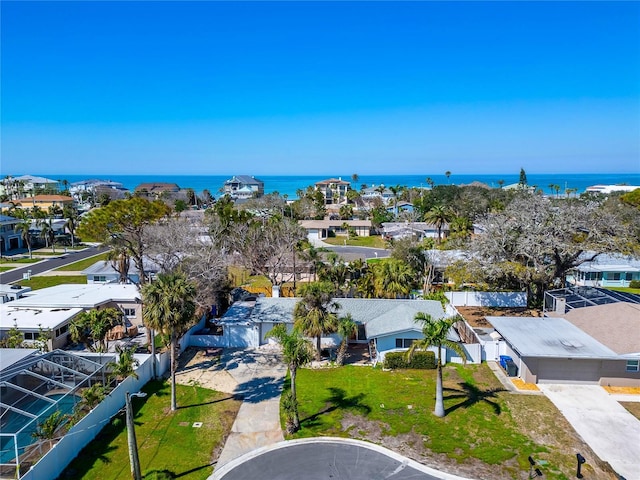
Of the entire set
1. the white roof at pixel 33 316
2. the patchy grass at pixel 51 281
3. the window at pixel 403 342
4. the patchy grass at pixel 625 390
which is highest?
the white roof at pixel 33 316

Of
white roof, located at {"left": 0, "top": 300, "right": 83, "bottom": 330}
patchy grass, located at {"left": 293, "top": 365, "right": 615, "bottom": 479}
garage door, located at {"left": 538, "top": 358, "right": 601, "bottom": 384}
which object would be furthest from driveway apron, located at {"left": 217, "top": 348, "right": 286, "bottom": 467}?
garage door, located at {"left": 538, "top": 358, "right": 601, "bottom": 384}

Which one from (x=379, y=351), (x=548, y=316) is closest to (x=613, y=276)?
(x=548, y=316)

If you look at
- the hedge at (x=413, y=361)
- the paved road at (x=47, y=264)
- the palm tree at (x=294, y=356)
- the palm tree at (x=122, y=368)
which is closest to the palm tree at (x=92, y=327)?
the palm tree at (x=122, y=368)

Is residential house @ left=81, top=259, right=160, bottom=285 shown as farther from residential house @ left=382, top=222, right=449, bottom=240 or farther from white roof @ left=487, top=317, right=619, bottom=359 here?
residential house @ left=382, top=222, right=449, bottom=240

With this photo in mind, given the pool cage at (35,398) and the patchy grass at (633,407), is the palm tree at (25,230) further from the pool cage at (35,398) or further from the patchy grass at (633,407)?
the patchy grass at (633,407)

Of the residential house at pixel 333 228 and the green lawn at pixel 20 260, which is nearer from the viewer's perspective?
the green lawn at pixel 20 260

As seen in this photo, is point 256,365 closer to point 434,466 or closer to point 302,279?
point 434,466
